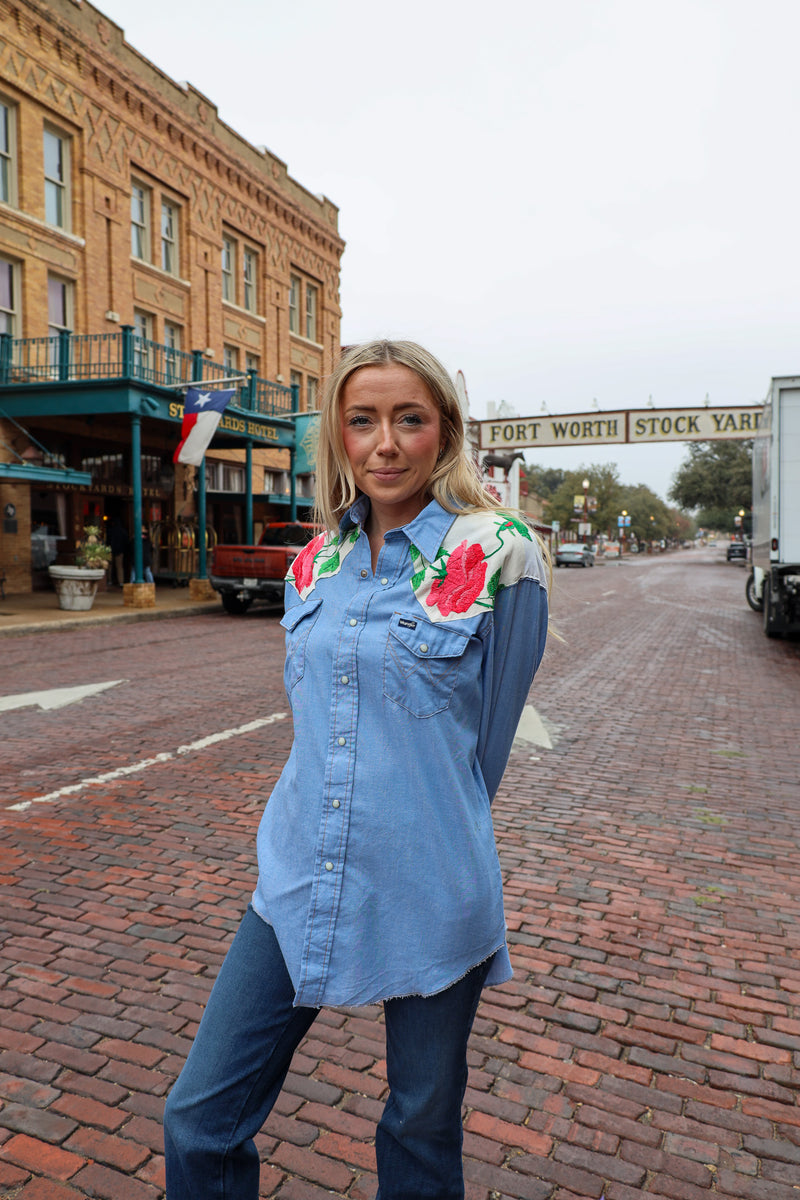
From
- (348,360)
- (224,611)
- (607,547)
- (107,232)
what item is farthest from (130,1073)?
(607,547)

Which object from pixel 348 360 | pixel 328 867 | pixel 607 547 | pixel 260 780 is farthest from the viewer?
pixel 607 547

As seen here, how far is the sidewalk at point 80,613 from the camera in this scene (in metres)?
14.8

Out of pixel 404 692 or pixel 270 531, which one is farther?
pixel 270 531

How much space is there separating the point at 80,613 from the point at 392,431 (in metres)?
15.8

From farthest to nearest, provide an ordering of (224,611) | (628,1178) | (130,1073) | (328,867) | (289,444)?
(289,444)
(224,611)
(130,1073)
(628,1178)
(328,867)

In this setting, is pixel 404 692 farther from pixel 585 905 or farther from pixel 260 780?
pixel 260 780

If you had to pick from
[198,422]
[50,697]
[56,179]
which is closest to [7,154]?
[56,179]

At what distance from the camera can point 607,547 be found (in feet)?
293

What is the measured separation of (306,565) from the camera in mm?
1945

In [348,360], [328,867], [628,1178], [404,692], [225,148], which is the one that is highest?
[225,148]

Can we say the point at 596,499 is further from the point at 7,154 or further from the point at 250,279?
the point at 7,154

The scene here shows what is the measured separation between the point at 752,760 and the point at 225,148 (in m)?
25.4

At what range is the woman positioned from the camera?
1563mm

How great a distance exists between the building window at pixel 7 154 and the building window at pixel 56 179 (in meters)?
0.89
